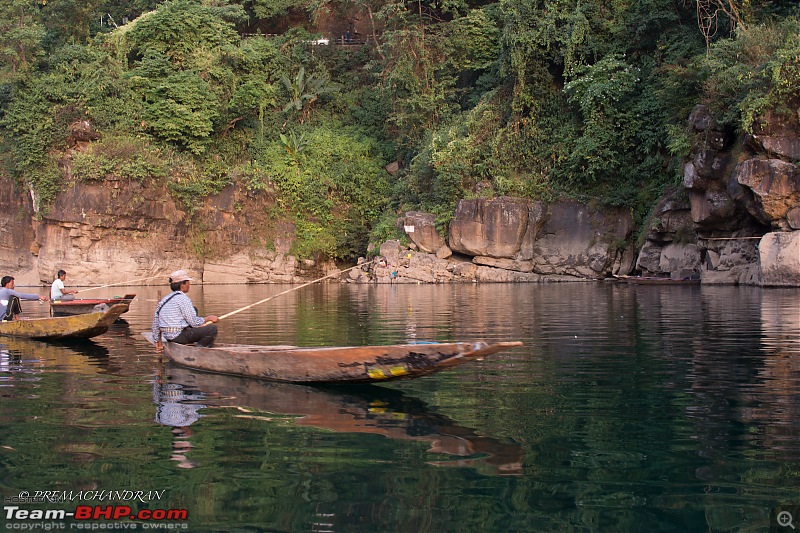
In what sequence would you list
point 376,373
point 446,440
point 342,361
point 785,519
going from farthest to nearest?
1. point 342,361
2. point 376,373
3. point 446,440
4. point 785,519

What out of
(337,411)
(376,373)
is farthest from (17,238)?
(337,411)

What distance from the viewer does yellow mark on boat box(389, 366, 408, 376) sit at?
7.27m

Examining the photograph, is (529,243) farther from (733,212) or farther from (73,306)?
(73,306)

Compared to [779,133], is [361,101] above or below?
above

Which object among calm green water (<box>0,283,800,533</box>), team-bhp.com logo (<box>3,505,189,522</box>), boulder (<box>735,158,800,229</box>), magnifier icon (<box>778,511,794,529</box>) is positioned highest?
boulder (<box>735,158,800,229</box>)

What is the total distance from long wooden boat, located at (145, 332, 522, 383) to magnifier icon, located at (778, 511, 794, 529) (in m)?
2.38

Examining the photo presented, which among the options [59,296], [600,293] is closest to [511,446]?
[59,296]

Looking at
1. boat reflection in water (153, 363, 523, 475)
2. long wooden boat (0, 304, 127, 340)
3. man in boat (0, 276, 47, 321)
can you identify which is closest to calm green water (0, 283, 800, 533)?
boat reflection in water (153, 363, 523, 475)

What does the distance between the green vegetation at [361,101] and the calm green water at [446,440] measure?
19.5m

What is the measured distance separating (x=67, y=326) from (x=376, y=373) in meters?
7.24

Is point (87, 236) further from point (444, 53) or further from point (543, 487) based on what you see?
point (543, 487)

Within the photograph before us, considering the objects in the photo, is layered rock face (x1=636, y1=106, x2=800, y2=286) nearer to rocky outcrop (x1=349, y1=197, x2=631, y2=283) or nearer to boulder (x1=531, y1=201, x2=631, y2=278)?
boulder (x1=531, y1=201, x2=631, y2=278)

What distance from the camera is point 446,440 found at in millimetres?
5871

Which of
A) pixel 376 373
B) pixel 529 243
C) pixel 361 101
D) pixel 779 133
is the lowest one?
pixel 376 373
